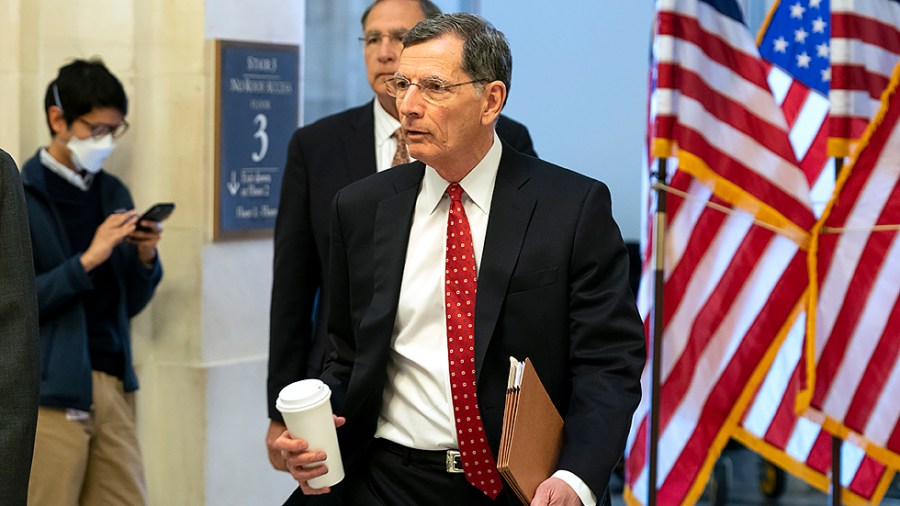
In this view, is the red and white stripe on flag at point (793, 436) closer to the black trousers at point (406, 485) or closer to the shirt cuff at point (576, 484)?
the black trousers at point (406, 485)

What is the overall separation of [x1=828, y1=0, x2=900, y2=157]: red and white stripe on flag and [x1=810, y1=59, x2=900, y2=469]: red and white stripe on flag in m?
0.15

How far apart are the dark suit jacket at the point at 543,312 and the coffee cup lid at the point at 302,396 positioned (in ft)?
0.66

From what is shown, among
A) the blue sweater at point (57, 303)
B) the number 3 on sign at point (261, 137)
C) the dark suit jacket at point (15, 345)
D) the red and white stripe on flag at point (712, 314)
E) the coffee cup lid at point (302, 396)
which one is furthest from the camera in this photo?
the number 3 on sign at point (261, 137)

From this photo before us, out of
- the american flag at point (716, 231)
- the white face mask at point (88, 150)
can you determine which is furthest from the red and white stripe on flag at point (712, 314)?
the white face mask at point (88, 150)

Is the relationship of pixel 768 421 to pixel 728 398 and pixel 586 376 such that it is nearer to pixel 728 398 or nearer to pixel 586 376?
pixel 728 398

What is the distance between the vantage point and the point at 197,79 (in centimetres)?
527

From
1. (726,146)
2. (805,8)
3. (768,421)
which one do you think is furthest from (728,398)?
(805,8)

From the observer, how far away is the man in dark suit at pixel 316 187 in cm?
381

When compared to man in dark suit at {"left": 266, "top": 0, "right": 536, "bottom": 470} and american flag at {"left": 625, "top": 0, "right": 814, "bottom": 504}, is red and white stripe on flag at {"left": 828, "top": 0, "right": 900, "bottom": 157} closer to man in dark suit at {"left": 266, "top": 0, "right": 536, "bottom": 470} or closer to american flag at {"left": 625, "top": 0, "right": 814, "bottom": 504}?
american flag at {"left": 625, "top": 0, "right": 814, "bottom": 504}

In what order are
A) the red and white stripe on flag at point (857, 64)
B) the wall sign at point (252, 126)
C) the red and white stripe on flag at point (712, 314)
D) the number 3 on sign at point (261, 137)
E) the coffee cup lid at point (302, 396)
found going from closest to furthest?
the coffee cup lid at point (302, 396), the red and white stripe on flag at point (857, 64), the red and white stripe on flag at point (712, 314), the wall sign at point (252, 126), the number 3 on sign at point (261, 137)

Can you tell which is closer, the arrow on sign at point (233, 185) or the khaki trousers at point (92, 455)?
the khaki trousers at point (92, 455)

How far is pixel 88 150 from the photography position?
447 cm

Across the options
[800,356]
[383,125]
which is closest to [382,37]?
[383,125]

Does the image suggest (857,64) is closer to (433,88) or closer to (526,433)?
(433,88)
